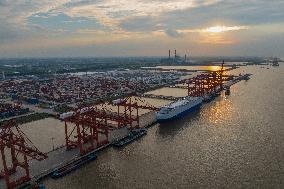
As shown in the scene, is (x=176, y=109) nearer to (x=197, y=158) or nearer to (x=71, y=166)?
(x=197, y=158)

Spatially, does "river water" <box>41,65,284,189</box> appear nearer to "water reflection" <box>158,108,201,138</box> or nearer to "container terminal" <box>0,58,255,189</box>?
"water reflection" <box>158,108,201,138</box>

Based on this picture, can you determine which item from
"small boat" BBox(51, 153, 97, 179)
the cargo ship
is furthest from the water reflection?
"small boat" BBox(51, 153, 97, 179)

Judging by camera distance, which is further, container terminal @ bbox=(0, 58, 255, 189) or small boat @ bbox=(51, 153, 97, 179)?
small boat @ bbox=(51, 153, 97, 179)

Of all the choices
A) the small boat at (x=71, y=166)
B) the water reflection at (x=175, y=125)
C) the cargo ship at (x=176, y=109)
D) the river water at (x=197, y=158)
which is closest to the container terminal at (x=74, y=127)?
the small boat at (x=71, y=166)

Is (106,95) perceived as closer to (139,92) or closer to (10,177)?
(139,92)

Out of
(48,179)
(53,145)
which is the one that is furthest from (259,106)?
(48,179)

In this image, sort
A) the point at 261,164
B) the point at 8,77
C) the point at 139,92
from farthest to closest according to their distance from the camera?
the point at 8,77, the point at 139,92, the point at 261,164
